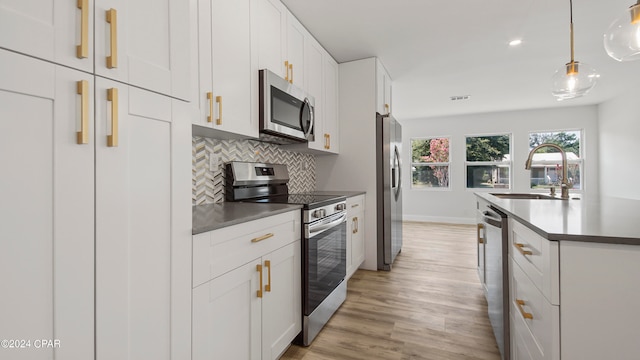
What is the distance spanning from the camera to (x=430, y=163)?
682cm

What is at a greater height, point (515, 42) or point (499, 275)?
point (515, 42)

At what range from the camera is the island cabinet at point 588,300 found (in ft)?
2.91

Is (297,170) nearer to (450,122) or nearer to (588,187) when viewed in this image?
(450,122)

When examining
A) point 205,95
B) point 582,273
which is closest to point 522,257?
point 582,273

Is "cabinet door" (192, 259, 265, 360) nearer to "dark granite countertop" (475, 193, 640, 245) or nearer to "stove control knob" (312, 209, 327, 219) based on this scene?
"stove control knob" (312, 209, 327, 219)

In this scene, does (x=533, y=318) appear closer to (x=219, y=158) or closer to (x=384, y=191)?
(x=219, y=158)

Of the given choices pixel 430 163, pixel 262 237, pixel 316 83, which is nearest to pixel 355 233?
pixel 316 83

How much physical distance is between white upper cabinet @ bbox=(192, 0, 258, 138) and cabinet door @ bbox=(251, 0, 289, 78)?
88mm

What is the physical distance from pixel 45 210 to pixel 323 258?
1555mm

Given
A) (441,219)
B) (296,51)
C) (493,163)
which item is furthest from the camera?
(441,219)

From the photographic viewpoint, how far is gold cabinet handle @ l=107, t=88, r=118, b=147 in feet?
2.72

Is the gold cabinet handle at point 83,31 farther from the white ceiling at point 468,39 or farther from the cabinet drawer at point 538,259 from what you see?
the white ceiling at point 468,39

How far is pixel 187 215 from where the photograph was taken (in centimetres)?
110

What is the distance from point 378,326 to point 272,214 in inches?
47.4
